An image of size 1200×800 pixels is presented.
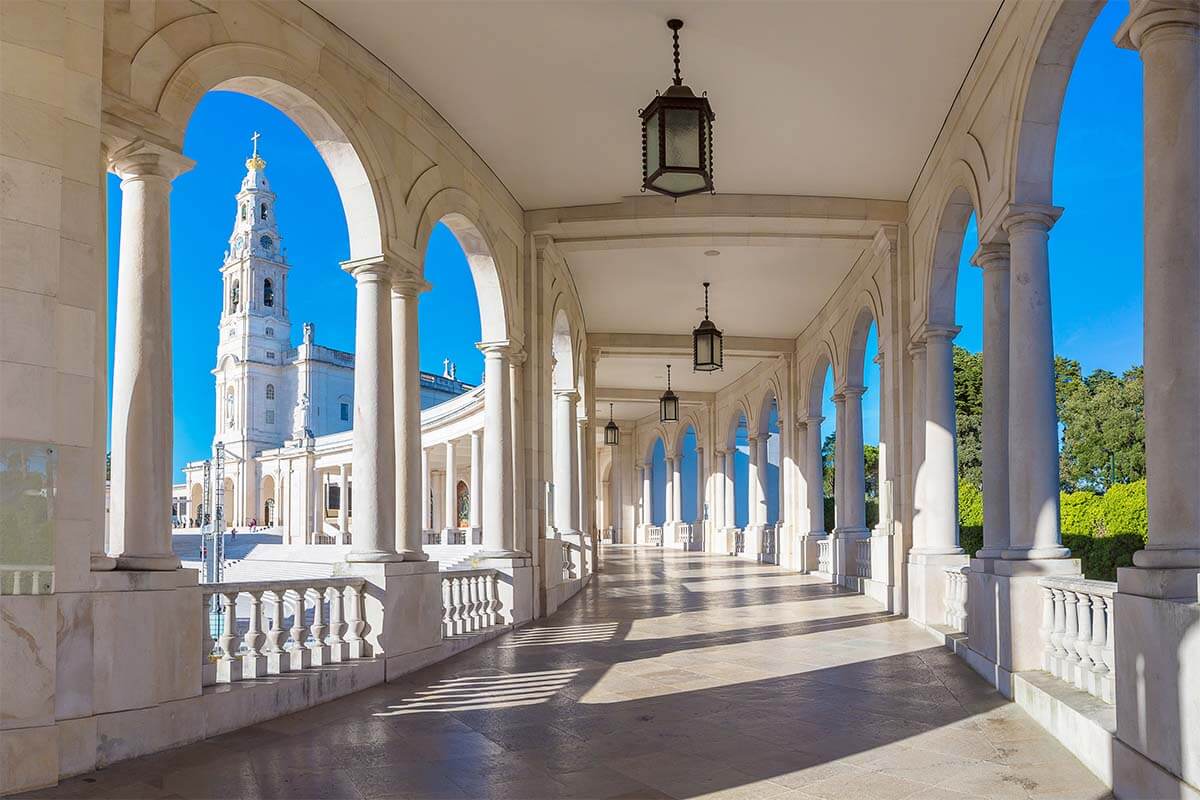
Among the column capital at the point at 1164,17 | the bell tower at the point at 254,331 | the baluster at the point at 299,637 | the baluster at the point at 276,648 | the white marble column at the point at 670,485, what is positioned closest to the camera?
the column capital at the point at 1164,17

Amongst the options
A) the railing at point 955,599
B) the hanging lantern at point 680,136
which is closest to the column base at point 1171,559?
the hanging lantern at point 680,136

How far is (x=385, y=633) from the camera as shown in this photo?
10930 millimetres

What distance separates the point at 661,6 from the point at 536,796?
834 centimetres

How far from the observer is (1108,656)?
768 centimetres

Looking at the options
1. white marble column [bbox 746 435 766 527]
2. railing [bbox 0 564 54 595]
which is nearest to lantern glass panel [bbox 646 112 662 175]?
railing [bbox 0 564 54 595]

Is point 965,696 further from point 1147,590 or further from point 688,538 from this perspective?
point 688,538

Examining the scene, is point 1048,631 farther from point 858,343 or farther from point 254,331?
point 254,331

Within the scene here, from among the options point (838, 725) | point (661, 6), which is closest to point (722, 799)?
point (838, 725)

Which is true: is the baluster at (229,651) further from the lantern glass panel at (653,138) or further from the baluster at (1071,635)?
the baluster at (1071,635)

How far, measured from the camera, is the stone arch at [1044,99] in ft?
30.3

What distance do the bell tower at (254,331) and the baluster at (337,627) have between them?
98.4m

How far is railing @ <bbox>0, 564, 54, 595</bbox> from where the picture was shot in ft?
21.7

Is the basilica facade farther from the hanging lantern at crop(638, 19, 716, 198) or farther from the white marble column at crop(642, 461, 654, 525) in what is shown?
the hanging lantern at crop(638, 19, 716, 198)

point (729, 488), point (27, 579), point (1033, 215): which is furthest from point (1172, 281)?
point (729, 488)
